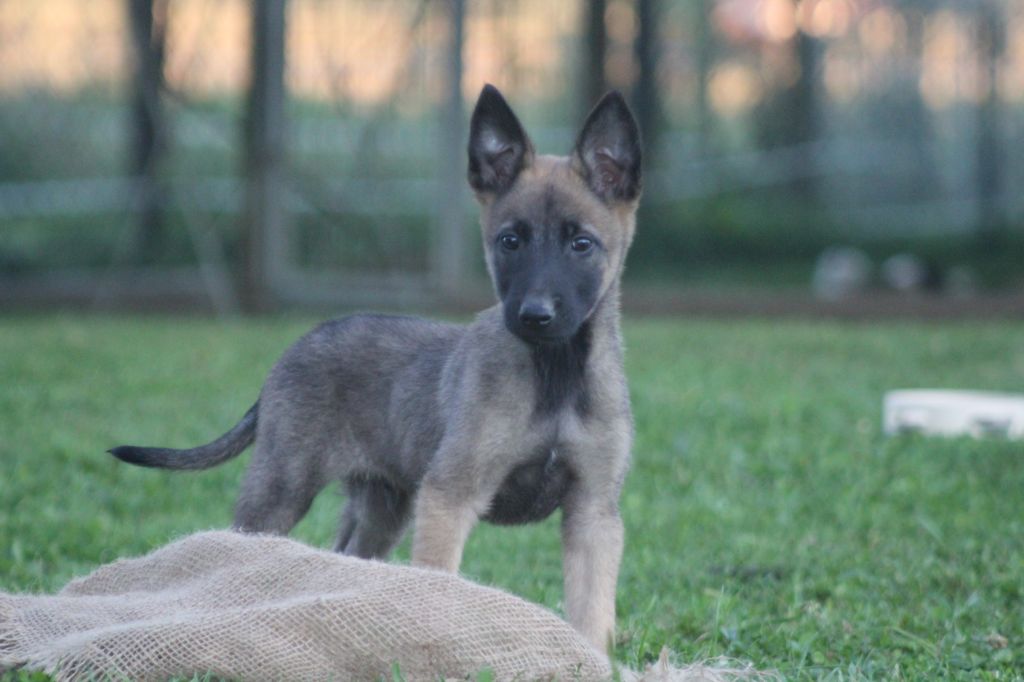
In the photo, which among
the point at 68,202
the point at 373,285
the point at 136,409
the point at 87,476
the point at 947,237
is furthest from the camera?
the point at 947,237

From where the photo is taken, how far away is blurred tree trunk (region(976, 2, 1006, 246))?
1652 cm

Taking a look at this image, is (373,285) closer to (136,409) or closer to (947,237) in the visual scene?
(136,409)

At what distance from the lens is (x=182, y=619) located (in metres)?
3.76

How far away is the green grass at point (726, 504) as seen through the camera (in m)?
4.75

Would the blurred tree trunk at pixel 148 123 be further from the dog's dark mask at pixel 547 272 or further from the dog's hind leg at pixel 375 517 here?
the dog's dark mask at pixel 547 272

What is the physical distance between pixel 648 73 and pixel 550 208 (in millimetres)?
13545

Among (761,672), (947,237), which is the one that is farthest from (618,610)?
(947,237)

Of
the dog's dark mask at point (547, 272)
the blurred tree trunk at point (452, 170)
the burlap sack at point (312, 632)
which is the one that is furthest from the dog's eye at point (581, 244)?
the blurred tree trunk at point (452, 170)

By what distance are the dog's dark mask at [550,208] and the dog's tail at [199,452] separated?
1.12 m

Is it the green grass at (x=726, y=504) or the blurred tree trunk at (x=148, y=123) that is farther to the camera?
the blurred tree trunk at (x=148, y=123)

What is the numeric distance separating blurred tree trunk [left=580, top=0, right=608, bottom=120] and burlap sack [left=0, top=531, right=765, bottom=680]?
12.0m

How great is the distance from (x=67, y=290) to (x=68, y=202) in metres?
1.68

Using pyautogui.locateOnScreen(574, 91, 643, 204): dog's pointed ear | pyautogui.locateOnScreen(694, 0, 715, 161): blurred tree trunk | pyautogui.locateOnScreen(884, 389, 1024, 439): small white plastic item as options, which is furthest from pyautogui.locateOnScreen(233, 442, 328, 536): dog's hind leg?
pyautogui.locateOnScreen(694, 0, 715, 161): blurred tree trunk

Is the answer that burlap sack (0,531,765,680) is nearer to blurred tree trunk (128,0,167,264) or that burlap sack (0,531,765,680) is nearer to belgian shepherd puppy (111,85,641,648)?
belgian shepherd puppy (111,85,641,648)
